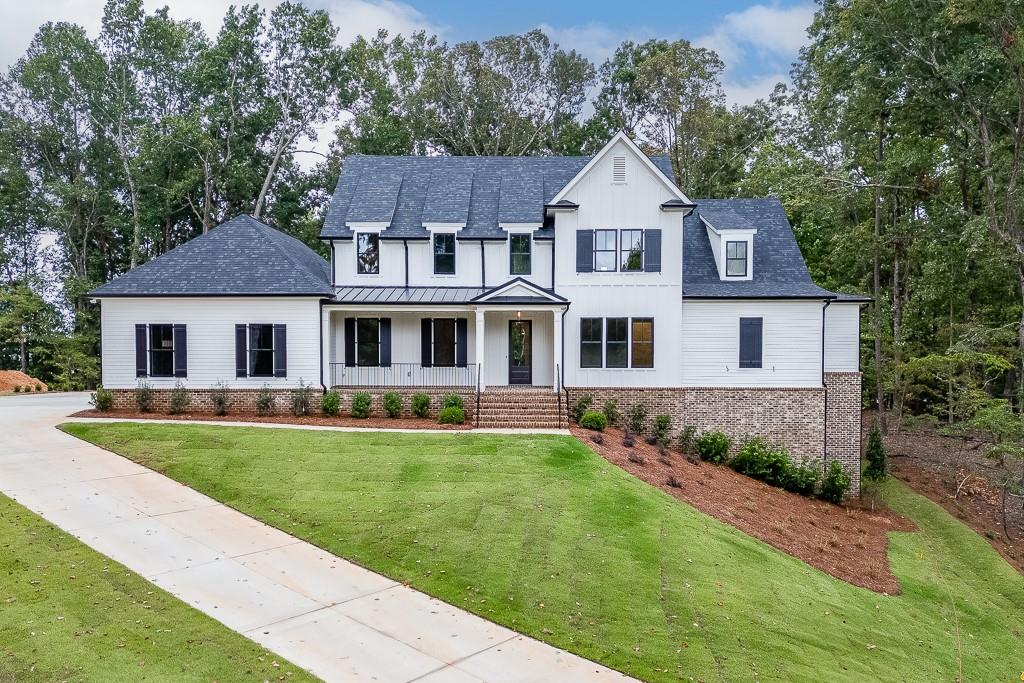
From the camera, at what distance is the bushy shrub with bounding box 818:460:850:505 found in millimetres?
18062

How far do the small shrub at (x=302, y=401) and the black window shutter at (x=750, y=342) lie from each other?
1309 centimetres

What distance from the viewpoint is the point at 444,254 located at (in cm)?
2048

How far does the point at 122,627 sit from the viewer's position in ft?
21.7

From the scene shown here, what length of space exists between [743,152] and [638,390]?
23751 mm

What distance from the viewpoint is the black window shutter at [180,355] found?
728 inches

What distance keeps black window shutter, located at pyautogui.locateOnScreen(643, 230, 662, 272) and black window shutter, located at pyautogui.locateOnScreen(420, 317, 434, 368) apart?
7.23 m

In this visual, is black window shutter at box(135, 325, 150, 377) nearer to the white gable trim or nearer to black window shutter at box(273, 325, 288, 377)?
black window shutter at box(273, 325, 288, 377)

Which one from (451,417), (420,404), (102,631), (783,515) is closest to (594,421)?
(451,417)

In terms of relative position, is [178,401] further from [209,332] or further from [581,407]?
[581,407]

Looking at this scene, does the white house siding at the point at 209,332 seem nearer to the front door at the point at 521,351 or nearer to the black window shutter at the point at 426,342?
the black window shutter at the point at 426,342

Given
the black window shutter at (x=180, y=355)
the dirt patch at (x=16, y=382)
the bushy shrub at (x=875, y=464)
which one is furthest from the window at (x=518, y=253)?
the dirt patch at (x=16, y=382)

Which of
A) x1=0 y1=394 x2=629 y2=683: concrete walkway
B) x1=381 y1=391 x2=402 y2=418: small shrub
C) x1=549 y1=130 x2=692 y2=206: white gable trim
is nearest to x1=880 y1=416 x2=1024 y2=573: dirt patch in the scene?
x1=549 y1=130 x2=692 y2=206: white gable trim

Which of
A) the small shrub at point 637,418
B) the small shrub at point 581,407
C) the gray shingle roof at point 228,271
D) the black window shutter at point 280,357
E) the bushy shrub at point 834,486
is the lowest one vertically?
the bushy shrub at point 834,486

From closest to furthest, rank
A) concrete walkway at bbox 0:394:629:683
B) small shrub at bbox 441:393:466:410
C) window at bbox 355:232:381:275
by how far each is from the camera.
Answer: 1. concrete walkway at bbox 0:394:629:683
2. small shrub at bbox 441:393:466:410
3. window at bbox 355:232:381:275
